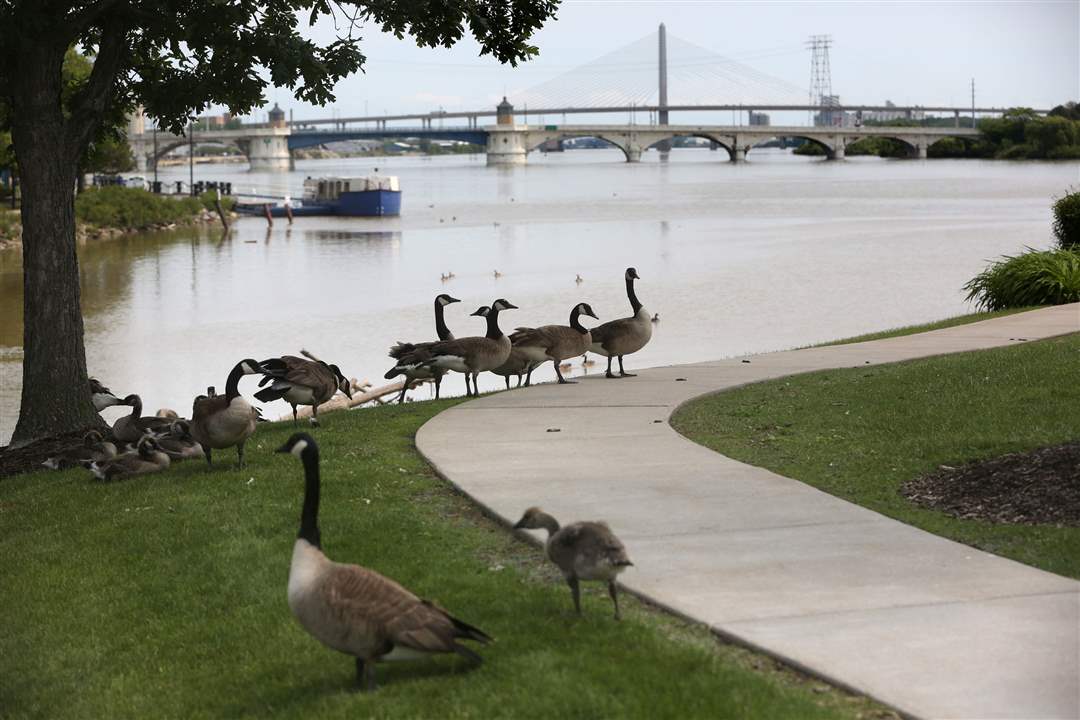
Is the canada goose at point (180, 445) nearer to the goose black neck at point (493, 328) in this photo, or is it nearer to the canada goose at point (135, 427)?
the canada goose at point (135, 427)

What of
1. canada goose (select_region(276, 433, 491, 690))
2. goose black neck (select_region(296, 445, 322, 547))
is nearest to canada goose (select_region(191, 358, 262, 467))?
goose black neck (select_region(296, 445, 322, 547))

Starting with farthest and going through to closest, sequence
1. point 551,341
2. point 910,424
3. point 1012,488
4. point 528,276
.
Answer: point 528,276, point 551,341, point 910,424, point 1012,488

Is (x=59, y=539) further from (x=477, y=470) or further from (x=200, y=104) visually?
(x=200, y=104)

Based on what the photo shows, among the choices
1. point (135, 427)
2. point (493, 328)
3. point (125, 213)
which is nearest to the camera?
point (135, 427)

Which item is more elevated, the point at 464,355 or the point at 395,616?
the point at 464,355

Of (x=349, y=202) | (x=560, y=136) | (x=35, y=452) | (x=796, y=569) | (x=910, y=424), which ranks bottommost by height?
(x=35, y=452)

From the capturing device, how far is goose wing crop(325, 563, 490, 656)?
19.0ft

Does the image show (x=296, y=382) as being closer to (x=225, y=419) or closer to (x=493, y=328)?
(x=225, y=419)

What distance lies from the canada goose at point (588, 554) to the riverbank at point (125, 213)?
63.6 metres

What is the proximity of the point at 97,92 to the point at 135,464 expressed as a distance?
526 centimetres

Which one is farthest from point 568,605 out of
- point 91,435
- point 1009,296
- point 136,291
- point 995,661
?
point 136,291

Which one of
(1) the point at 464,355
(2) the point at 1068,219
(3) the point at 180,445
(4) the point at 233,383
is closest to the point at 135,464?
(3) the point at 180,445

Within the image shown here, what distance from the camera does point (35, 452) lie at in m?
14.5

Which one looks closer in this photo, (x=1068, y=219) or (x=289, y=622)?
(x=289, y=622)
